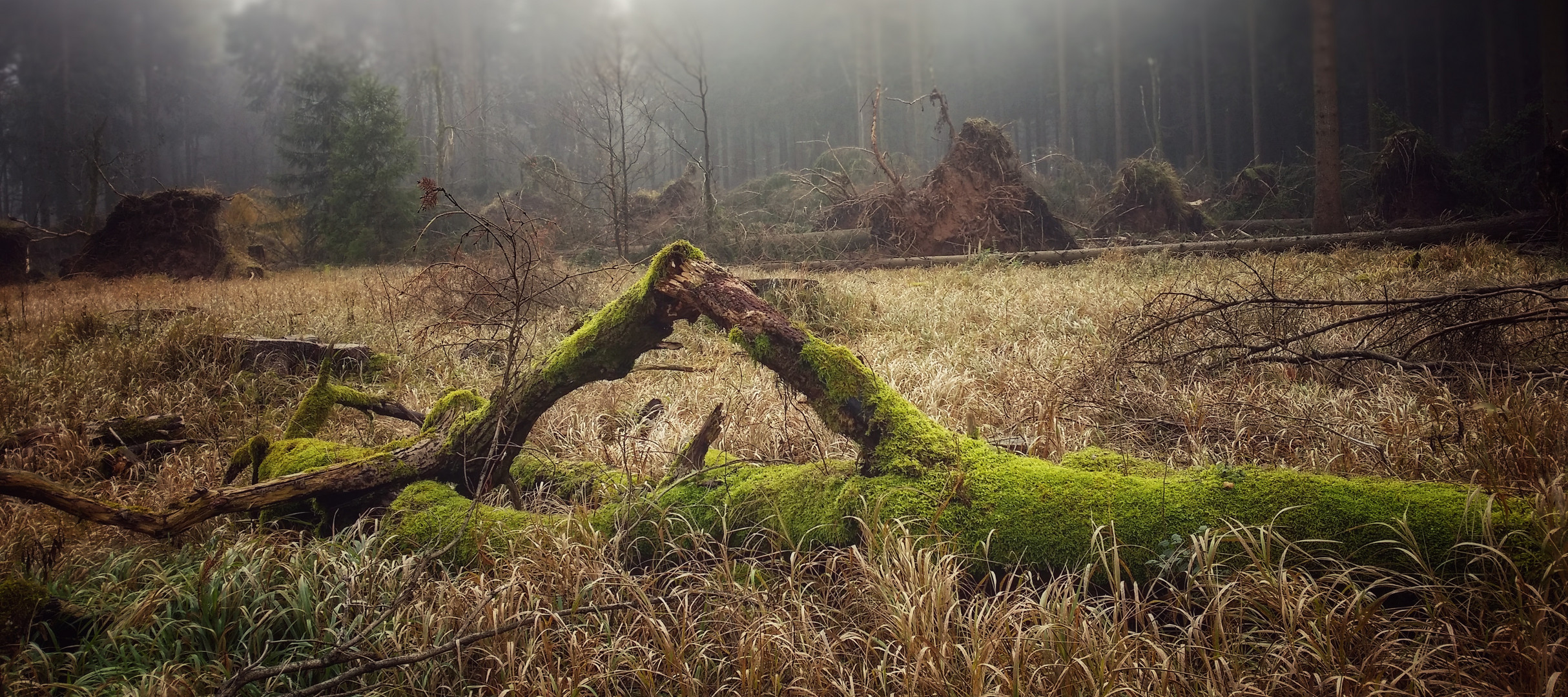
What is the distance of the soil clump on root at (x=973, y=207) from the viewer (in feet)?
47.7

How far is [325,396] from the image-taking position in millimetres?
3664

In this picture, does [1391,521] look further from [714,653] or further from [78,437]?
[78,437]

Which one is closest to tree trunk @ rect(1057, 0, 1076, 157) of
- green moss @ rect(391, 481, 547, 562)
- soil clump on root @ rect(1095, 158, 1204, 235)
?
soil clump on root @ rect(1095, 158, 1204, 235)

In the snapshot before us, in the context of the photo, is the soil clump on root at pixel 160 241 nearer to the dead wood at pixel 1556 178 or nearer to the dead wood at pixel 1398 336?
the dead wood at pixel 1398 336

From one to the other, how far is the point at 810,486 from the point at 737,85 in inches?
1717

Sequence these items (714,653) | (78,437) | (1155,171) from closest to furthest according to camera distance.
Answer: (714,653)
(78,437)
(1155,171)

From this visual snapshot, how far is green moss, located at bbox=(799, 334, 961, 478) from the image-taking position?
7.89ft

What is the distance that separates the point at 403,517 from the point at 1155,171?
17.0m

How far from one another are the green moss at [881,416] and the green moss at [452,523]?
1.20 meters

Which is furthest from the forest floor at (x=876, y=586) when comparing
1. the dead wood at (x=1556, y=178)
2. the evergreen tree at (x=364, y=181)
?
the evergreen tree at (x=364, y=181)

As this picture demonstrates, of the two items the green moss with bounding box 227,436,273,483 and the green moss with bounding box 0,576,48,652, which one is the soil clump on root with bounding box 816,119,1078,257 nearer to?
the green moss with bounding box 227,436,273,483

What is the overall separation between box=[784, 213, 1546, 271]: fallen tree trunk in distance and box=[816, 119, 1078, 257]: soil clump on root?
1410mm

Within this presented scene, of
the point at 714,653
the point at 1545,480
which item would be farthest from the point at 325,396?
the point at 1545,480

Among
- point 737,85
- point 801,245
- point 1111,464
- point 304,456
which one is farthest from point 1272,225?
point 737,85
